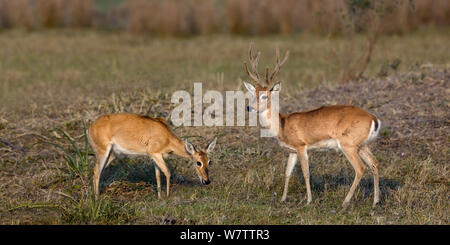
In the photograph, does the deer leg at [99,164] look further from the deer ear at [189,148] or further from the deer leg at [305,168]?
the deer leg at [305,168]

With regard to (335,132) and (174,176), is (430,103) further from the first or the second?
(174,176)

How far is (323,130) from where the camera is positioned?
26.1 ft

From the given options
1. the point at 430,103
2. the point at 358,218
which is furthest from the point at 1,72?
the point at 358,218

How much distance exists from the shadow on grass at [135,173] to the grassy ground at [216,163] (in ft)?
0.08

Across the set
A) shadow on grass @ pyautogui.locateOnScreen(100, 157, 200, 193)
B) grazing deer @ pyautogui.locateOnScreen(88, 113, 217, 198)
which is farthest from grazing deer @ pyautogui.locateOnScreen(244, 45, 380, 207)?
shadow on grass @ pyautogui.locateOnScreen(100, 157, 200, 193)

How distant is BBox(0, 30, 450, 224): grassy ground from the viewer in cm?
721

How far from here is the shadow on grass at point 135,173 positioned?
8.78m

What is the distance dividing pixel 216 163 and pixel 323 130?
2194mm

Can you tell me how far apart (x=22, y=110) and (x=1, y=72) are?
6633 millimetres

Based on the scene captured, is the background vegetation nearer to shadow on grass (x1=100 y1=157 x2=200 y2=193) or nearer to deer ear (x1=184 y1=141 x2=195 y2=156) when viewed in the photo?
shadow on grass (x1=100 y1=157 x2=200 y2=193)

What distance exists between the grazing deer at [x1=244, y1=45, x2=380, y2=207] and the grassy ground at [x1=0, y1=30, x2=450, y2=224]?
47cm

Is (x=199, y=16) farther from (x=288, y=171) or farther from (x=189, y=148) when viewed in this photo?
(x=189, y=148)
